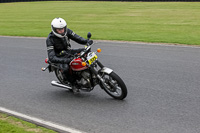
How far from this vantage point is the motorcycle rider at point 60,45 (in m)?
6.35

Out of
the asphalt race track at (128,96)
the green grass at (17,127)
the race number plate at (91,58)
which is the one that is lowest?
the green grass at (17,127)

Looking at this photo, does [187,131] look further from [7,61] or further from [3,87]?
[7,61]

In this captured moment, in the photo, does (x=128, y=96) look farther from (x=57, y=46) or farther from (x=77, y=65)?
(x=57, y=46)

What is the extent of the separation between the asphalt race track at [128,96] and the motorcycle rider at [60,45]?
810 mm

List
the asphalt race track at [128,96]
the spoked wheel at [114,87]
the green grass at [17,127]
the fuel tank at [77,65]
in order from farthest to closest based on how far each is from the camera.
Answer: the fuel tank at [77,65] → the spoked wheel at [114,87] → the asphalt race track at [128,96] → the green grass at [17,127]

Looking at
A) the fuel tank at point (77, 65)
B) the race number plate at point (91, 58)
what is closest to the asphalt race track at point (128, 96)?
the fuel tank at point (77, 65)

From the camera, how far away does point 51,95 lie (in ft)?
22.7

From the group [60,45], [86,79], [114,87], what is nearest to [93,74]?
[86,79]

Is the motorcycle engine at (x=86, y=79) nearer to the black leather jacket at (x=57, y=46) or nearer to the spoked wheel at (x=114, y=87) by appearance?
the spoked wheel at (x=114, y=87)

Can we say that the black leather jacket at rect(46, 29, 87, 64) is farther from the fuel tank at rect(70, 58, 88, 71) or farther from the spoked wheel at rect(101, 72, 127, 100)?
the spoked wheel at rect(101, 72, 127, 100)

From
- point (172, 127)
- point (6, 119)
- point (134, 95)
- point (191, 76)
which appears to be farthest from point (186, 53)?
point (6, 119)

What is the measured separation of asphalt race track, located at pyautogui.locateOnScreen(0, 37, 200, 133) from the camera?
510cm

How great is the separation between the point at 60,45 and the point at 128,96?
6.26 feet

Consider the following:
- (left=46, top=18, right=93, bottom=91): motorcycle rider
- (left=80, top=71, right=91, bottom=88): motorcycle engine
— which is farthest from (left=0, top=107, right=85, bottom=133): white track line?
(left=80, top=71, right=91, bottom=88): motorcycle engine
